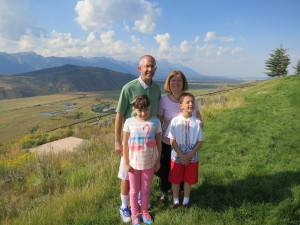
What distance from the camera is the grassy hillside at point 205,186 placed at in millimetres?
2934

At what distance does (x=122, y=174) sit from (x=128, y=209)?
0.57 metres

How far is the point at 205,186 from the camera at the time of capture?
12.4 ft

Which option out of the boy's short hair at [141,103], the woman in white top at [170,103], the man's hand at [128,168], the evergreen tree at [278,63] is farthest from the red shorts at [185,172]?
the evergreen tree at [278,63]

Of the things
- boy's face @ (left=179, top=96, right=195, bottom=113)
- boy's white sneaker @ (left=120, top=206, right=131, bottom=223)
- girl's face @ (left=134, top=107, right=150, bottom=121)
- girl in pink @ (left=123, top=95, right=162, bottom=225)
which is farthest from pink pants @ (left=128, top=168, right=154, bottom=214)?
boy's face @ (left=179, top=96, right=195, bottom=113)

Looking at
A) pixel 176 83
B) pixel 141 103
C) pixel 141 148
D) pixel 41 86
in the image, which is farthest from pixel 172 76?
pixel 41 86

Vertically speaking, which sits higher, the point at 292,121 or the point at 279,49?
the point at 279,49

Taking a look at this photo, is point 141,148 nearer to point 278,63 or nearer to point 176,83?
point 176,83

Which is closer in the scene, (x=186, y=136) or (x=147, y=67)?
(x=147, y=67)

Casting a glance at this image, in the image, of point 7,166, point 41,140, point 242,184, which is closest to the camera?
point 242,184

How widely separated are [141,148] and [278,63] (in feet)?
133

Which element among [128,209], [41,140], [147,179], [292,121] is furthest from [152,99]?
[41,140]

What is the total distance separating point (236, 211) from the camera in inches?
118

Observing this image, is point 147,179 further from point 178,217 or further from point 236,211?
point 236,211

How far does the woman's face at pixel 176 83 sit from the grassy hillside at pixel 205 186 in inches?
71.8
